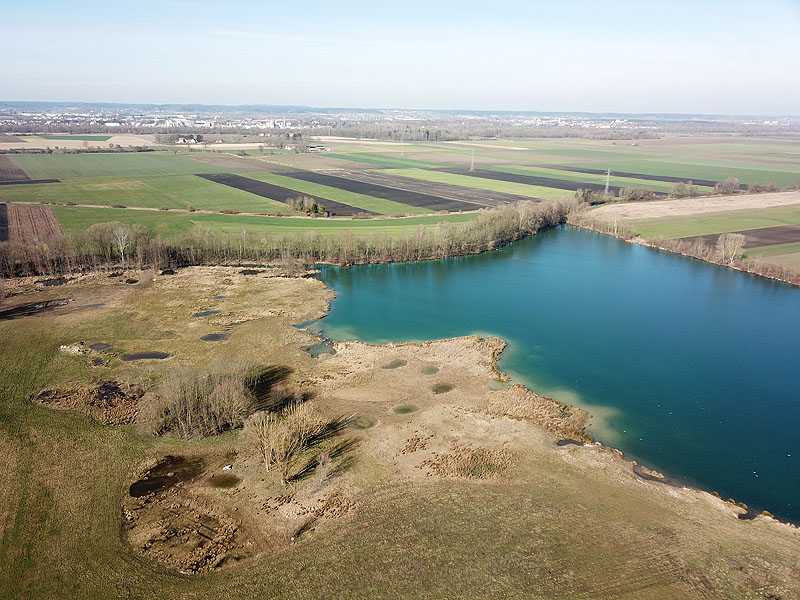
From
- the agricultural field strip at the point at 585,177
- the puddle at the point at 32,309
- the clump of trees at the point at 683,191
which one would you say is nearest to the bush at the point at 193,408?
the puddle at the point at 32,309

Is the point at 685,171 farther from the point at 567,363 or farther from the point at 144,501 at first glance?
the point at 144,501

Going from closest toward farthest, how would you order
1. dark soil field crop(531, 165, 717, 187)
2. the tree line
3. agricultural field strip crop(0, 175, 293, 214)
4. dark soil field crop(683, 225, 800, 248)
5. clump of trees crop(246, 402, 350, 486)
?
clump of trees crop(246, 402, 350, 486) < the tree line < dark soil field crop(683, 225, 800, 248) < agricultural field strip crop(0, 175, 293, 214) < dark soil field crop(531, 165, 717, 187)

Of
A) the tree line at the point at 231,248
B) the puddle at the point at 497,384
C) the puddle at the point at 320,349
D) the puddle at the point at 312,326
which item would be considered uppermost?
the tree line at the point at 231,248

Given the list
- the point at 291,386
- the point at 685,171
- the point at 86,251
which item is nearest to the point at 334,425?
the point at 291,386

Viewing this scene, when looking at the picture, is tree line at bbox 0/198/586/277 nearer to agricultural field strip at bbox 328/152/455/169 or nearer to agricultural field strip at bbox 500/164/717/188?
agricultural field strip at bbox 500/164/717/188

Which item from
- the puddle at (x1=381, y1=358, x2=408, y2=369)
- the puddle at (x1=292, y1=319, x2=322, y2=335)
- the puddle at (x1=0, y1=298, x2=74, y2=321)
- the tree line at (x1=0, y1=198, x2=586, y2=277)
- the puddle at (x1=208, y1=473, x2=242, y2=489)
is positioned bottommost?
the puddle at (x1=208, y1=473, x2=242, y2=489)

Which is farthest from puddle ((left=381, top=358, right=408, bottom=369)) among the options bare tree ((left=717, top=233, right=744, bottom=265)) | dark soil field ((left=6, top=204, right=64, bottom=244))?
bare tree ((left=717, top=233, right=744, bottom=265))

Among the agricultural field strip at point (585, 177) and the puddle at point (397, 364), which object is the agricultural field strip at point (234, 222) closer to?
the puddle at point (397, 364)
